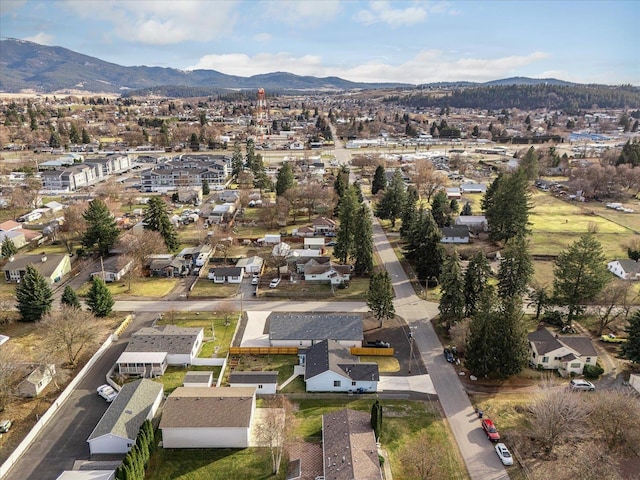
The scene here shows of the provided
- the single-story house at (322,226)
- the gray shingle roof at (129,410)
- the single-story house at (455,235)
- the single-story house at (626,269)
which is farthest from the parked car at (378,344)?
the single-story house at (626,269)

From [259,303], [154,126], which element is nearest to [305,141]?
[154,126]

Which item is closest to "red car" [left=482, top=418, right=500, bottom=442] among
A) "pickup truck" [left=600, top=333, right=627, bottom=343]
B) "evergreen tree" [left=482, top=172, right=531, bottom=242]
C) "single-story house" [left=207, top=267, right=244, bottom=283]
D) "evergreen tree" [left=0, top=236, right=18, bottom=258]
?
"pickup truck" [left=600, top=333, right=627, bottom=343]

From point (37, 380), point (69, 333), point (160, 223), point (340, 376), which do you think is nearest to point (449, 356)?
point (340, 376)

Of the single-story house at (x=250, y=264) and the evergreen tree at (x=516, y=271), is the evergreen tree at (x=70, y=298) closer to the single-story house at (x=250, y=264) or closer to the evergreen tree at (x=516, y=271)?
the single-story house at (x=250, y=264)

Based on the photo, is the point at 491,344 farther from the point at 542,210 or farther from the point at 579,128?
the point at 579,128

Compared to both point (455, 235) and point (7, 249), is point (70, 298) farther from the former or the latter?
point (455, 235)

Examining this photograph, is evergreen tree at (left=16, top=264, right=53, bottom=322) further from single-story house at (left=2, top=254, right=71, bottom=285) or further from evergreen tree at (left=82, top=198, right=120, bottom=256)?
evergreen tree at (left=82, top=198, right=120, bottom=256)
